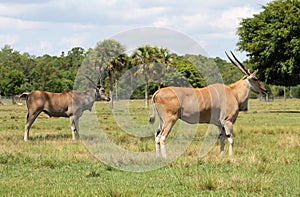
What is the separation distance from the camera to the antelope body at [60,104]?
18.0m

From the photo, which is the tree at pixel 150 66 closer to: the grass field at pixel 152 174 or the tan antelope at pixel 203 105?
the tan antelope at pixel 203 105

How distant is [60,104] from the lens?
1908 cm

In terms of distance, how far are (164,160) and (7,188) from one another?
418 centimetres

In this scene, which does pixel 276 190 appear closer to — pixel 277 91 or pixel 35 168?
pixel 35 168

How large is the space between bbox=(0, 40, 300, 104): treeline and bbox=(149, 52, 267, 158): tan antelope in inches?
99.3

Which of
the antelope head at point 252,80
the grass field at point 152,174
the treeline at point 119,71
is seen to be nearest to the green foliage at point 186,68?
the treeline at point 119,71

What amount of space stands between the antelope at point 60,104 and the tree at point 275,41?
80.3ft

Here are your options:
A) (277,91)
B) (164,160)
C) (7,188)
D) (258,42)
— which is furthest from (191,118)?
(277,91)

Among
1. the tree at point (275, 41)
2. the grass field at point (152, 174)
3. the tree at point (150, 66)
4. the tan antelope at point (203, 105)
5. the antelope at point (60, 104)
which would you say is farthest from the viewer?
the tree at point (275, 41)

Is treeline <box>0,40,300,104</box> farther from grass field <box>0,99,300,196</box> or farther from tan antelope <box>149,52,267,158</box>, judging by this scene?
grass field <box>0,99,300,196</box>

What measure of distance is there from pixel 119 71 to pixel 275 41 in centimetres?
1485

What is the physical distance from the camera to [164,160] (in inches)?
450

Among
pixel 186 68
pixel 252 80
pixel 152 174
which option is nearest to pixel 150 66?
pixel 186 68

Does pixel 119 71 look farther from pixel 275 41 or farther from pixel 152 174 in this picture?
pixel 152 174
